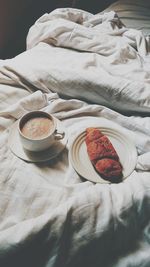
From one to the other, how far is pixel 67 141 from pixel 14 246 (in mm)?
286

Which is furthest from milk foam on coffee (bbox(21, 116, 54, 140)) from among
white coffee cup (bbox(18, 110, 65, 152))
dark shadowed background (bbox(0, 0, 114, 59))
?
dark shadowed background (bbox(0, 0, 114, 59))

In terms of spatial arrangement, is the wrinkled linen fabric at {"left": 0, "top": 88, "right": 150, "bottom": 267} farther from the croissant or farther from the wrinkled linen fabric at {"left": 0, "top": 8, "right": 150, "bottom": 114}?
the wrinkled linen fabric at {"left": 0, "top": 8, "right": 150, "bottom": 114}

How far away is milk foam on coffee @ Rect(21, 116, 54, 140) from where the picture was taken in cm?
65

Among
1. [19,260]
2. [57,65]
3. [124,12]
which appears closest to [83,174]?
[19,260]

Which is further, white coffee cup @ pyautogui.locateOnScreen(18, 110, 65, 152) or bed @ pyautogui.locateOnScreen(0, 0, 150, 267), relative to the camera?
white coffee cup @ pyautogui.locateOnScreen(18, 110, 65, 152)

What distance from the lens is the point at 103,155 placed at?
635 mm

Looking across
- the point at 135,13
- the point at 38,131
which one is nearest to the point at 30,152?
the point at 38,131

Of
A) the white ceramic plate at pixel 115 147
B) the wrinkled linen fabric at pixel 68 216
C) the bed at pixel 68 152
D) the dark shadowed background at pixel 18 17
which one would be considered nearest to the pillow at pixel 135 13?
the bed at pixel 68 152

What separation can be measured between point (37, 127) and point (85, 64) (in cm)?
31

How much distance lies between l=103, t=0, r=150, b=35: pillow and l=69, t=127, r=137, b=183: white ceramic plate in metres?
0.69

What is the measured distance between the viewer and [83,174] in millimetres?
629

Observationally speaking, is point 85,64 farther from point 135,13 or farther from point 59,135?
point 135,13

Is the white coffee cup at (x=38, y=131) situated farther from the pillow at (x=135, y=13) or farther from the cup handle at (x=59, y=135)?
the pillow at (x=135, y=13)

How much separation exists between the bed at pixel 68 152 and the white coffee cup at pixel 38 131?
1.5 inches
